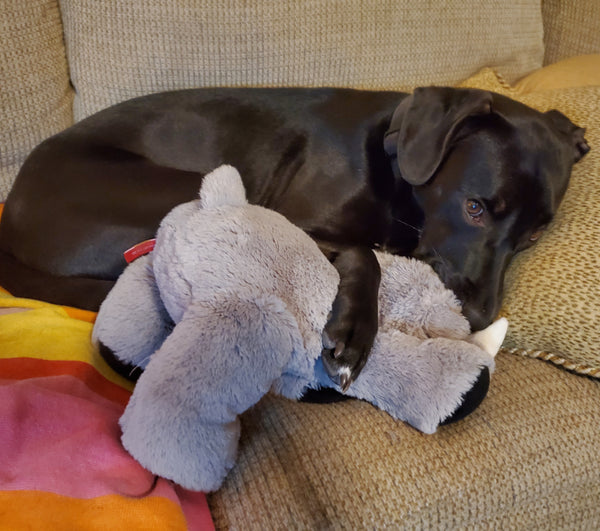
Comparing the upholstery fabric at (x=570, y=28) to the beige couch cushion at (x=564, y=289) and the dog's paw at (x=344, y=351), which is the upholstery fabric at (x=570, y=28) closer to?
the beige couch cushion at (x=564, y=289)

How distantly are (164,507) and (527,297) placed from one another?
A: 2.80 feet

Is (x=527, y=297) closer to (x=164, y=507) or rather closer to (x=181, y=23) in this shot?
(x=164, y=507)

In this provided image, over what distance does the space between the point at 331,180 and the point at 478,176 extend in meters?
0.39

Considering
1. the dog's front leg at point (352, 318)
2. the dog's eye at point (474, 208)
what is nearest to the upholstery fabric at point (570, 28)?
the dog's eye at point (474, 208)

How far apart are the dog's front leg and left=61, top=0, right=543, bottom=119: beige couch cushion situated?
87cm

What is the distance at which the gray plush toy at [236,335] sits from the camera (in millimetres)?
753

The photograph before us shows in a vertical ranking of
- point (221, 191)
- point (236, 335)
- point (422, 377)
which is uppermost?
point (221, 191)

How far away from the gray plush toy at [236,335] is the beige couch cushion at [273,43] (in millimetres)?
844

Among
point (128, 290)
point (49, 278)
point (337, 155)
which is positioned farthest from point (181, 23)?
point (128, 290)

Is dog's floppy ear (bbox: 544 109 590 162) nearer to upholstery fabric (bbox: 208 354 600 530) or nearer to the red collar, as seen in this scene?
upholstery fabric (bbox: 208 354 600 530)

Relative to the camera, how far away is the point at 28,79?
1.53 meters

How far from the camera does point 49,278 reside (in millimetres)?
1286

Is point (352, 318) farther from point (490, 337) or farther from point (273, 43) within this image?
point (273, 43)

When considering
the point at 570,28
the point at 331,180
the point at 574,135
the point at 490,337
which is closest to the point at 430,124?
the point at 331,180
